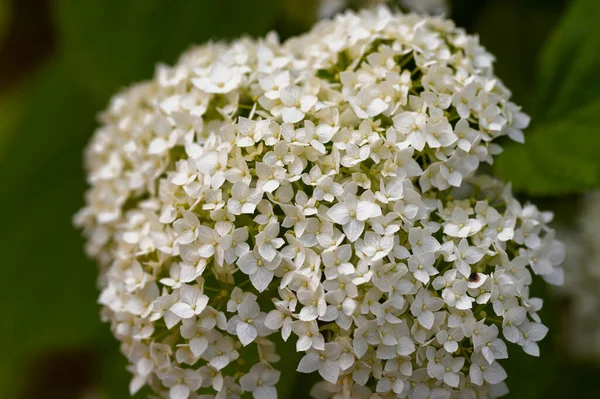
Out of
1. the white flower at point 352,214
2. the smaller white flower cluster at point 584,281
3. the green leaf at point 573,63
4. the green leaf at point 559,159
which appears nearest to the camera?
the white flower at point 352,214

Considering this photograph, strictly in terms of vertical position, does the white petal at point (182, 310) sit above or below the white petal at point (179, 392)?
above

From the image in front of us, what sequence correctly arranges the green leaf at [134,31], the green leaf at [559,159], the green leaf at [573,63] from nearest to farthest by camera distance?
the green leaf at [559,159], the green leaf at [573,63], the green leaf at [134,31]

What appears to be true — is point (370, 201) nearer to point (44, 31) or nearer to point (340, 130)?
point (340, 130)

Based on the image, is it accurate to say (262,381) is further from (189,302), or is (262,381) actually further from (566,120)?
(566,120)

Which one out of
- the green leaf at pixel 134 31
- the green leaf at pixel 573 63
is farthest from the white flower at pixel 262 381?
the green leaf at pixel 134 31

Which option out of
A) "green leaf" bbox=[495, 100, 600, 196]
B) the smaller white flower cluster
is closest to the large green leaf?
"green leaf" bbox=[495, 100, 600, 196]

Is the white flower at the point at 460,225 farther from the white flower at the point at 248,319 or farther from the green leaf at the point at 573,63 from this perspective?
the green leaf at the point at 573,63

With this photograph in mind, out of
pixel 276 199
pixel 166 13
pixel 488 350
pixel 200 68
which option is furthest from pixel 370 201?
pixel 166 13

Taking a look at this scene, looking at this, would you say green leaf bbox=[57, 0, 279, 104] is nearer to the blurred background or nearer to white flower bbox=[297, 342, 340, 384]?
the blurred background
